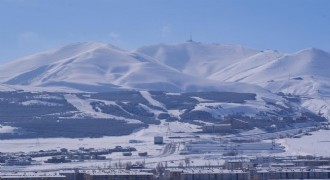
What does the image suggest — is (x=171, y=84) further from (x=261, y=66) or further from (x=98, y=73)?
(x=261, y=66)

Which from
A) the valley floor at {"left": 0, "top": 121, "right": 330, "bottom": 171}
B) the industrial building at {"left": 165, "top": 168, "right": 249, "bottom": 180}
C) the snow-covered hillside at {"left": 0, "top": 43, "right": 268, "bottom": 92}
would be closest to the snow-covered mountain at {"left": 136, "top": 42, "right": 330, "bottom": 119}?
the snow-covered hillside at {"left": 0, "top": 43, "right": 268, "bottom": 92}

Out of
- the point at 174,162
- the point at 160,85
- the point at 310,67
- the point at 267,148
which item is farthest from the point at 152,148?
the point at 310,67

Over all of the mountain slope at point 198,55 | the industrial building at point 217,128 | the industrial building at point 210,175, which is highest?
the mountain slope at point 198,55

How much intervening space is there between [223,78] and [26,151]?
6869cm

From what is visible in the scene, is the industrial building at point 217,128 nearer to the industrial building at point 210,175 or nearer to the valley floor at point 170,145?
the valley floor at point 170,145

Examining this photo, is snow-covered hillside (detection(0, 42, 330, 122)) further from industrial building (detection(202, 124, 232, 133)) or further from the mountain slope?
industrial building (detection(202, 124, 232, 133))

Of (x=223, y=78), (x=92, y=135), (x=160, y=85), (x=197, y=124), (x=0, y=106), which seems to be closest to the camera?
(x=92, y=135)

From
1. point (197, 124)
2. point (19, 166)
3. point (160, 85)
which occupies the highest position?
point (160, 85)

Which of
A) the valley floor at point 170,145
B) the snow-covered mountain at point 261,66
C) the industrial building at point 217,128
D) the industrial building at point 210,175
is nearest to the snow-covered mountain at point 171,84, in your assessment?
the snow-covered mountain at point 261,66

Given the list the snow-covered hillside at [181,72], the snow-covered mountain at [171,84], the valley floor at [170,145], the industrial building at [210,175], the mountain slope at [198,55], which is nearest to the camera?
the industrial building at [210,175]

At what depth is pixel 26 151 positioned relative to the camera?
41.7 m

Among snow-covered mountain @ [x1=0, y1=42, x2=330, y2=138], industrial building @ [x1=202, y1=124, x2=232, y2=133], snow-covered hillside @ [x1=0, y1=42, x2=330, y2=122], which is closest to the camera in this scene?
industrial building @ [x1=202, y1=124, x2=232, y2=133]

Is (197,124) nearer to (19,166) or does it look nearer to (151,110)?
Result: (151,110)

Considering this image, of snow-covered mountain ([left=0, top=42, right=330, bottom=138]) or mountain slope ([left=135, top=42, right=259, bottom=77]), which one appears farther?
mountain slope ([left=135, top=42, right=259, bottom=77])
